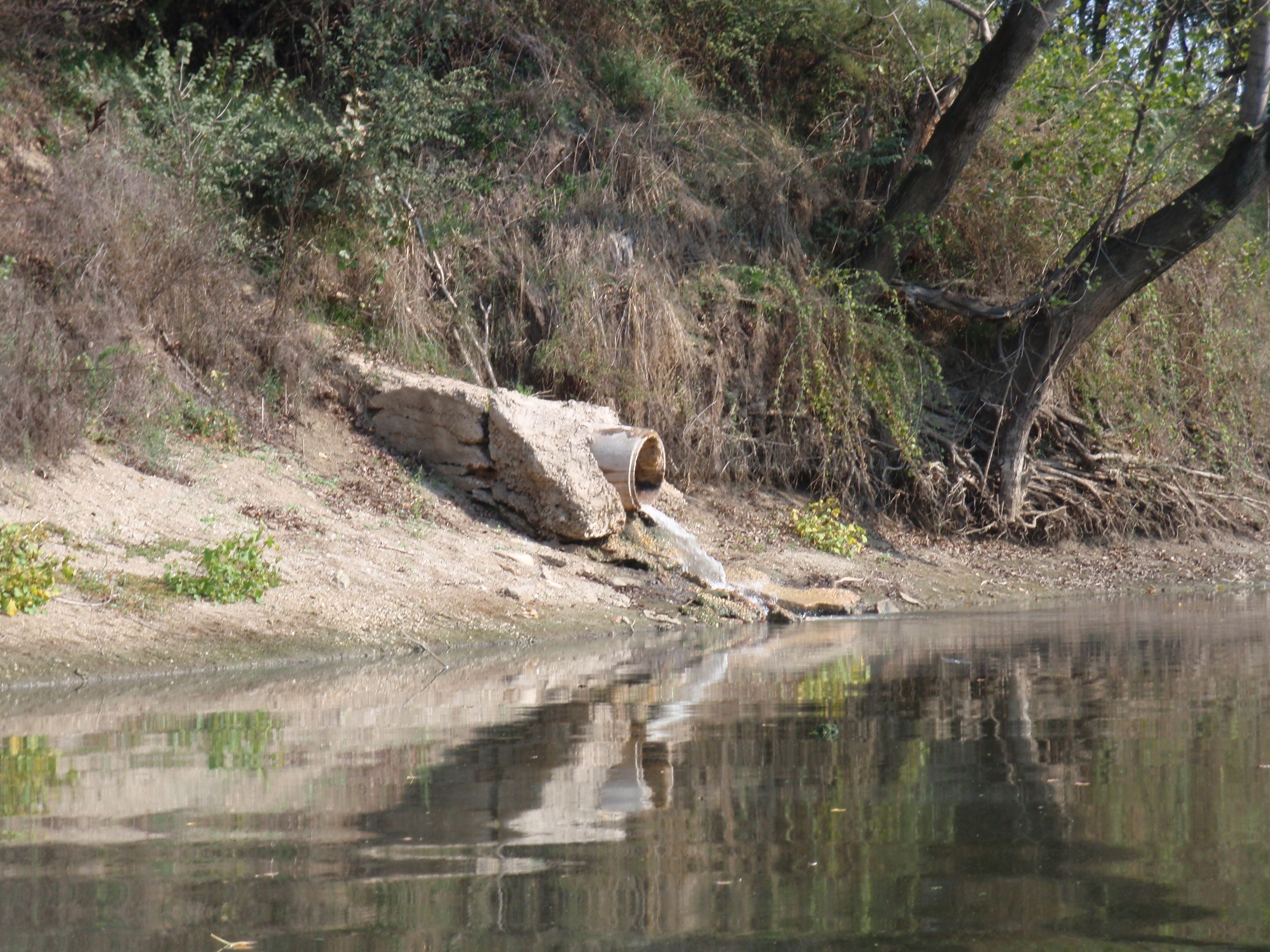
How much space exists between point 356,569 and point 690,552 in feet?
12.5

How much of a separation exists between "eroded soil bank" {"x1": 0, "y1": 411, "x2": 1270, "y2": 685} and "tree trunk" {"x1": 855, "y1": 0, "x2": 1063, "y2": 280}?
157 inches

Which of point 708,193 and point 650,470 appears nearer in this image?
point 650,470

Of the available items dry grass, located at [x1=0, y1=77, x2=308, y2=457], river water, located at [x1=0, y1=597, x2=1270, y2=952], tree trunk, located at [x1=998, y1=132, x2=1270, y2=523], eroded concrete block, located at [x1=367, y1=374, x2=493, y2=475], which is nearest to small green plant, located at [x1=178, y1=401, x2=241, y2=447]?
dry grass, located at [x1=0, y1=77, x2=308, y2=457]

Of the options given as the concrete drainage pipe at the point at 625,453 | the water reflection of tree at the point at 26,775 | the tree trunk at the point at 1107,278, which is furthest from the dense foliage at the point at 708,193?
the water reflection of tree at the point at 26,775

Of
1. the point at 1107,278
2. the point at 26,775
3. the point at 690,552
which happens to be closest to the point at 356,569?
the point at 690,552

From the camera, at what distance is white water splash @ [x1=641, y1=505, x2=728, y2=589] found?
1284 centimetres

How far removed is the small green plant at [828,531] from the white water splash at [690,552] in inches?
72.2

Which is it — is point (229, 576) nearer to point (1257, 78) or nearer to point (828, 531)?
point (828, 531)

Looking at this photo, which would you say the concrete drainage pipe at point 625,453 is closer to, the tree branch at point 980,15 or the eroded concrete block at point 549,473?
the eroded concrete block at point 549,473

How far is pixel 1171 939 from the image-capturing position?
2984 mm

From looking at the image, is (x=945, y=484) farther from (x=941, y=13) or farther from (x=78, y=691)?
(x=78, y=691)

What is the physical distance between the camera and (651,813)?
4.29 meters

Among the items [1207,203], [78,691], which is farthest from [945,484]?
[78,691]

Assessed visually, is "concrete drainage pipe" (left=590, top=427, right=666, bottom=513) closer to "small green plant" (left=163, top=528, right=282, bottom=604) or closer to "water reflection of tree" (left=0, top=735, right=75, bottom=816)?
"small green plant" (left=163, top=528, right=282, bottom=604)
